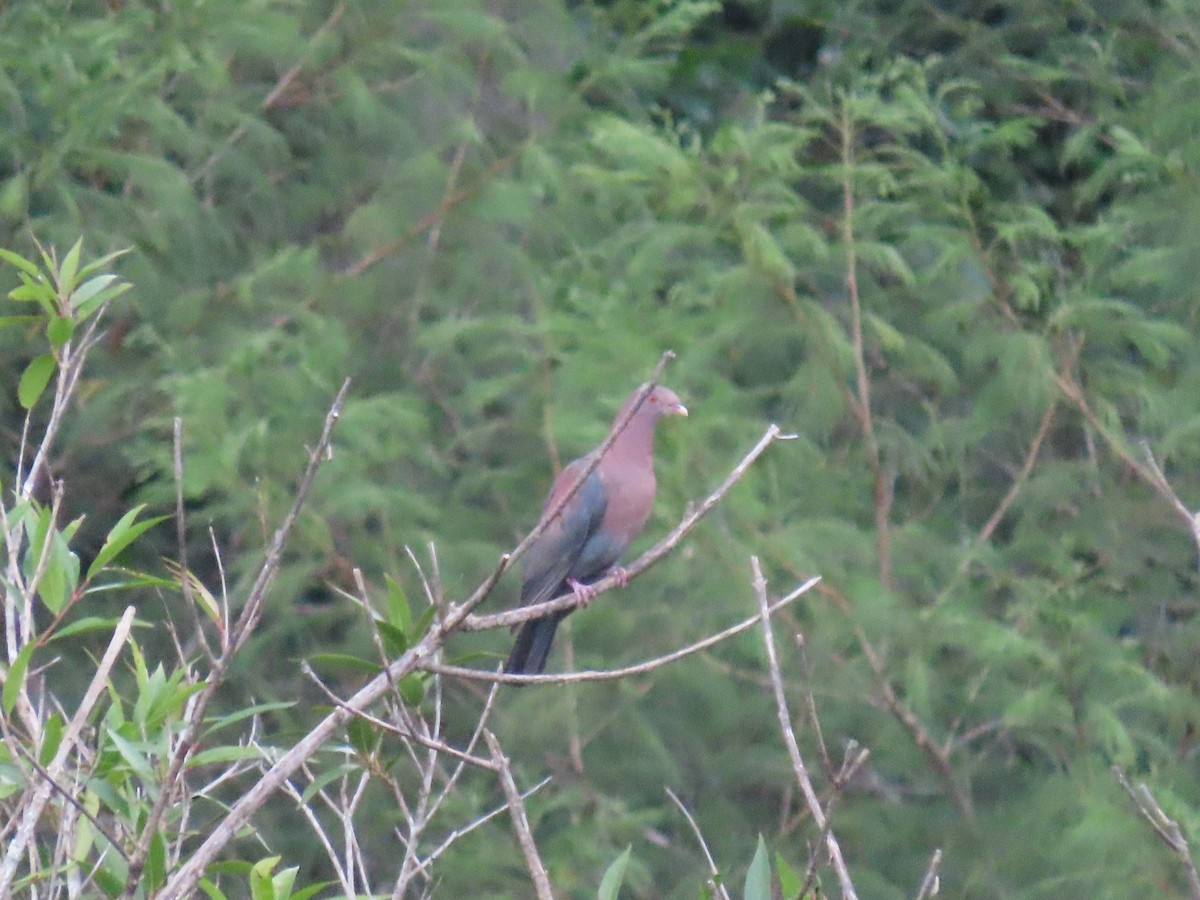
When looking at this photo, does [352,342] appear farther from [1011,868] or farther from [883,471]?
[1011,868]

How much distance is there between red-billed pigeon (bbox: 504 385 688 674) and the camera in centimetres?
387

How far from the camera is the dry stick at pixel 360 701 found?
6.13 ft

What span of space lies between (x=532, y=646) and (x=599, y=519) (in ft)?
1.17

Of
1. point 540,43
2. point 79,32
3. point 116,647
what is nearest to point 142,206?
point 79,32

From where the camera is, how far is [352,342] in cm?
565

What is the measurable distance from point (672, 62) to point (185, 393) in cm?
234

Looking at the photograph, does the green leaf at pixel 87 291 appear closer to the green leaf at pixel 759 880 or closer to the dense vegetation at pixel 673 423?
the green leaf at pixel 759 880

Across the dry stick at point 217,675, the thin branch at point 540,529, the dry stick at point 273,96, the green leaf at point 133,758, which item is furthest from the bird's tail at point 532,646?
the dry stick at point 273,96

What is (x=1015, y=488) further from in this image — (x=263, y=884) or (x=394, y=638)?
(x=263, y=884)

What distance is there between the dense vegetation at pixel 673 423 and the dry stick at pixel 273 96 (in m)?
0.02

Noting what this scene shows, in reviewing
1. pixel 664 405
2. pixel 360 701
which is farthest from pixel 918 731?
pixel 360 701

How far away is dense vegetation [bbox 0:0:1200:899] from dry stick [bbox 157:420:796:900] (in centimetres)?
230

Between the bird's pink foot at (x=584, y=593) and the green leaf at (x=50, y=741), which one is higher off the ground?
the green leaf at (x=50, y=741)

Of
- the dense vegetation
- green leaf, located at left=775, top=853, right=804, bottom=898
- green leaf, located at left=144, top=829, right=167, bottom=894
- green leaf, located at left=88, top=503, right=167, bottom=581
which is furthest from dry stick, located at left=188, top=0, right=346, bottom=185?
green leaf, located at left=775, top=853, right=804, bottom=898
